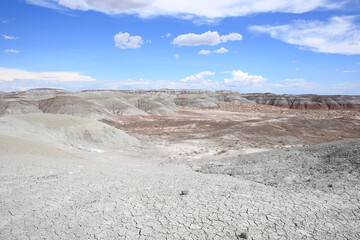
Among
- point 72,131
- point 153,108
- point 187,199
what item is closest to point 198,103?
point 153,108

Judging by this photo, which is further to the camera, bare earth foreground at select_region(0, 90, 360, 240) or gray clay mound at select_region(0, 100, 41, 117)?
gray clay mound at select_region(0, 100, 41, 117)

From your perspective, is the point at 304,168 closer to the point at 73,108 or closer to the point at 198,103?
the point at 73,108

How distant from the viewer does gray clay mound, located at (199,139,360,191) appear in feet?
28.6

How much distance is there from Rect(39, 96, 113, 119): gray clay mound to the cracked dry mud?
110ft

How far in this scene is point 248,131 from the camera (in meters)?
27.3

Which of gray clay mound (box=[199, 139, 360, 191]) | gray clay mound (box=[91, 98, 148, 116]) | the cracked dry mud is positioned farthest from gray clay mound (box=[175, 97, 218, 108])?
the cracked dry mud

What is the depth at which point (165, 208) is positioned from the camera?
21.7ft

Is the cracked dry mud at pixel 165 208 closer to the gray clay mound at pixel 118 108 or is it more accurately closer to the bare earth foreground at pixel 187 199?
the bare earth foreground at pixel 187 199

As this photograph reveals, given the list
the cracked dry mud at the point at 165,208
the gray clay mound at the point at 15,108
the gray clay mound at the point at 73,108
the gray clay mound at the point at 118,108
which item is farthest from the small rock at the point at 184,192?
the gray clay mound at the point at 118,108

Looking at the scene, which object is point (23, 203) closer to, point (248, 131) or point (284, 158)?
point (284, 158)

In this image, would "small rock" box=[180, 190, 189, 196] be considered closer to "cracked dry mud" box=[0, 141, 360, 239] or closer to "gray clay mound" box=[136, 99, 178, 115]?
"cracked dry mud" box=[0, 141, 360, 239]

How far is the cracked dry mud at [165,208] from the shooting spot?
5.51 meters

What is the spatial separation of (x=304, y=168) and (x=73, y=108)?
132 feet

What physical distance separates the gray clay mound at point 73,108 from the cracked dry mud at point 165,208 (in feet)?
110
